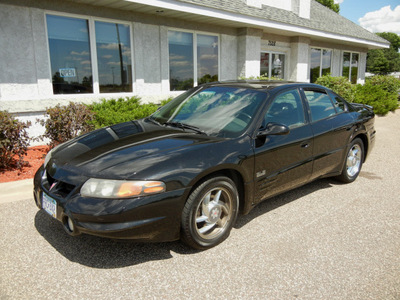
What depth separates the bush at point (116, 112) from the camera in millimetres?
6668

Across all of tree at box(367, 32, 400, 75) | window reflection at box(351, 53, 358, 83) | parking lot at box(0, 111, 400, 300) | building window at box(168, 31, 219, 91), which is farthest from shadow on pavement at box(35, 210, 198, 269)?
tree at box(367, 32, 400, 75)

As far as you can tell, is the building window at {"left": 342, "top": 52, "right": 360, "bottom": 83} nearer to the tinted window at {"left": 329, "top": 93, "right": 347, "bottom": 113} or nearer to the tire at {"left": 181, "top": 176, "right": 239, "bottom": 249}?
the tinted window at {"left": 329, "top": 93, "right": 347, "bottom": 113}

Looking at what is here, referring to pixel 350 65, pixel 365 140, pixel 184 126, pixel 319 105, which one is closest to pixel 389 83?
pixel 350 65

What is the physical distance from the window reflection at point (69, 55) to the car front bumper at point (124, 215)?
574cm

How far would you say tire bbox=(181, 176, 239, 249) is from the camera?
9.61 feet

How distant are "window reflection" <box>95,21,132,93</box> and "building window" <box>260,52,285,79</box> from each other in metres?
6.39

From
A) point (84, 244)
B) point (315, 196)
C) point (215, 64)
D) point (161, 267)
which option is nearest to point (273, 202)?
point (315, 196)

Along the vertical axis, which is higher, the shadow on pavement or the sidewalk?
the sidewalk

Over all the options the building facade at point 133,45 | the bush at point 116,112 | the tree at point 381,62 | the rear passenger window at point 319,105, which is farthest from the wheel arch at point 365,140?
the tree at point 381,62

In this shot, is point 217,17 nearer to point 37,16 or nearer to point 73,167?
point 37,16

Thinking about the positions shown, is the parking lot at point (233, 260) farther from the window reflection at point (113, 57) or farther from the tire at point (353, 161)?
the window reflection at point (113, 57)

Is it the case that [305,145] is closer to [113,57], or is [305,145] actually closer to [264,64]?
[113,57]

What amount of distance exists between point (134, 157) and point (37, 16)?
605cm

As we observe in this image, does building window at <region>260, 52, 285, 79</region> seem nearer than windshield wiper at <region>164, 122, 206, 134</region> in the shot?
No
